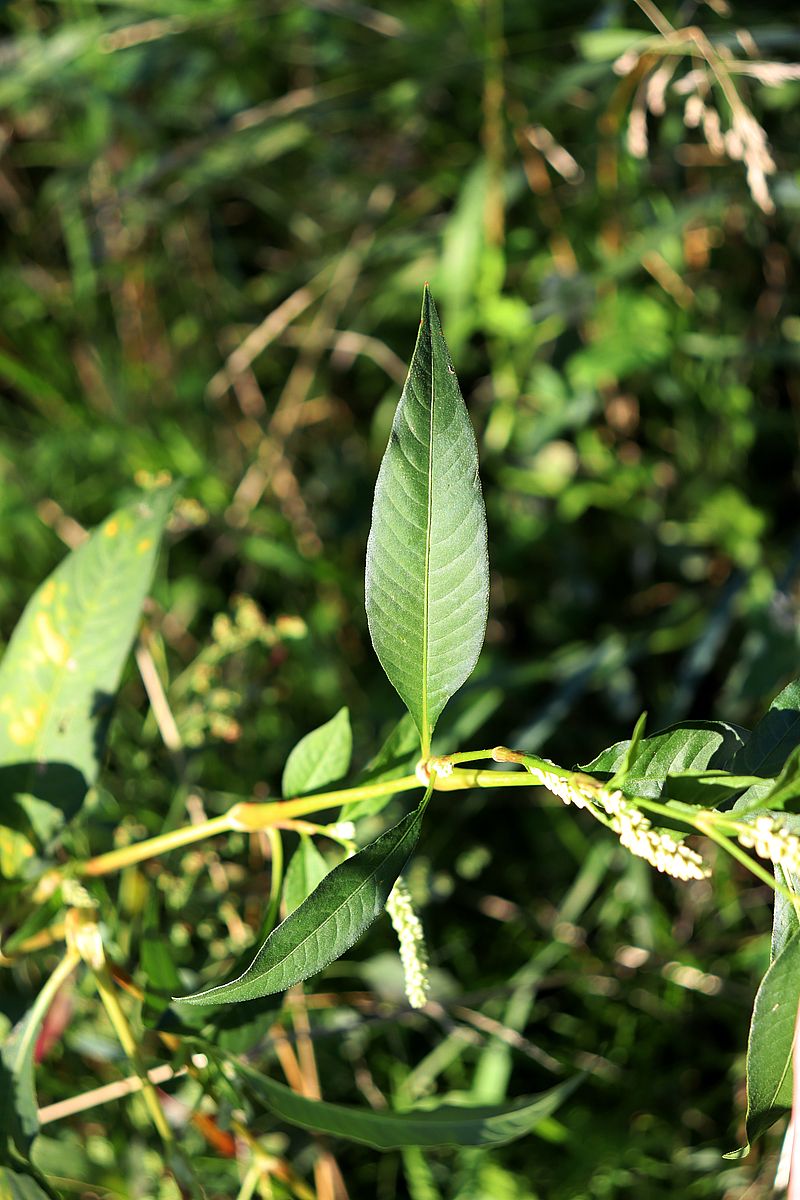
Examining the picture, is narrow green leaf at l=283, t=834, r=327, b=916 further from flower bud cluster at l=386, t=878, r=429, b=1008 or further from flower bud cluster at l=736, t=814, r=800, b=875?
flower bud cluster at l=736, t=814, r=800, b=875

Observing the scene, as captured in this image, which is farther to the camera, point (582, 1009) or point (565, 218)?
point (565, 218)

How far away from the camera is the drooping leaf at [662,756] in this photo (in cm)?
83

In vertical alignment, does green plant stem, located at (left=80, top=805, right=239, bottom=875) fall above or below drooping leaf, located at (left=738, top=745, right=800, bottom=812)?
below

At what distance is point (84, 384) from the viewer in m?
2.41

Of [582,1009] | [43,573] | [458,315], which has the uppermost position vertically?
[458,315]

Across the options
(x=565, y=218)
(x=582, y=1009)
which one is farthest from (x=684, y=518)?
(x=582, y=1009)

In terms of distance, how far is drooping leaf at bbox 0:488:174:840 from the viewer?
1292 millimetres

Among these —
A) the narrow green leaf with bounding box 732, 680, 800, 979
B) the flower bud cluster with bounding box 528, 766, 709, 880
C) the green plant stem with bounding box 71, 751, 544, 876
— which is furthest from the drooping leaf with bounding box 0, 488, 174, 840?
the narrow green leaf with bounding box 732, 680, 800, 979

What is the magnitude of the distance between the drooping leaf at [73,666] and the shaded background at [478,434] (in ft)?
0.70

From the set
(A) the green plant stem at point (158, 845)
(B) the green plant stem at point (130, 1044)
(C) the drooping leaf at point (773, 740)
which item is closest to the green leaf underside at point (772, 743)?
(C) the drooping leaf at point (773, 740)

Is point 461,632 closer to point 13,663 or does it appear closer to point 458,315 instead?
point 13,663

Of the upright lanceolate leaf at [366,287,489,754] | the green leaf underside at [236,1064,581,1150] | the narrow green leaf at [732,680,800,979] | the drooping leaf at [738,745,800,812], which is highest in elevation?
the upright lanceolate leaf at [366,287,489,754]

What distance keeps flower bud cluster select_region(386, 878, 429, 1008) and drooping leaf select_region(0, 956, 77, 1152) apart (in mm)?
453

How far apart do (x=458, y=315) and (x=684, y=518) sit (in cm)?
57
